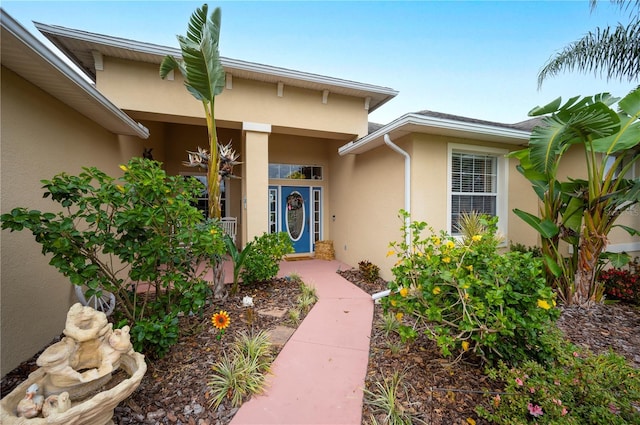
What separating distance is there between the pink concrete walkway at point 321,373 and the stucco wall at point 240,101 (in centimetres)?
476

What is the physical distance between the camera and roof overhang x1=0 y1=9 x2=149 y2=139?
7.27 ft

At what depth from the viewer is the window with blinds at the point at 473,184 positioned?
572cm

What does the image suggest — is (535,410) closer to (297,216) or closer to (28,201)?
(28,201)

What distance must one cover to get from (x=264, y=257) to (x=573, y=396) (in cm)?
458

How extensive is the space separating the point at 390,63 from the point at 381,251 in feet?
22.3

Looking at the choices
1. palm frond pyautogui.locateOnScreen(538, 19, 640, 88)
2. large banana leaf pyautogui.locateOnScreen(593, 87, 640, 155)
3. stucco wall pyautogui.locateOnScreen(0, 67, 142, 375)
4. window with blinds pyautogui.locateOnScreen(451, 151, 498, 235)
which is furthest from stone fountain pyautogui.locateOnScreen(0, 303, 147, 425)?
palm frond pyautogui.locateOnScreen(538, 19, 640, 88)

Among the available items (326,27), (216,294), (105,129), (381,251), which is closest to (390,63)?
(326,27)

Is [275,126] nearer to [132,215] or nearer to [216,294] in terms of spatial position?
[216,294]

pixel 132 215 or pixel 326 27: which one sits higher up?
pixel 326 27

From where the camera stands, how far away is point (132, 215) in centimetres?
251

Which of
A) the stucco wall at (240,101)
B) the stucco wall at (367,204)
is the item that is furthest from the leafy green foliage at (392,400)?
the stucco wall at (240,101)

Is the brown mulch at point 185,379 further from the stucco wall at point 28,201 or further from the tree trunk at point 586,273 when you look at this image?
the tree trunk at point 586,273

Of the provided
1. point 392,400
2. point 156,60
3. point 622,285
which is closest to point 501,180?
point 622,285

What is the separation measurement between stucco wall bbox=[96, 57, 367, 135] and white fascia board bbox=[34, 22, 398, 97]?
409 millimetres
